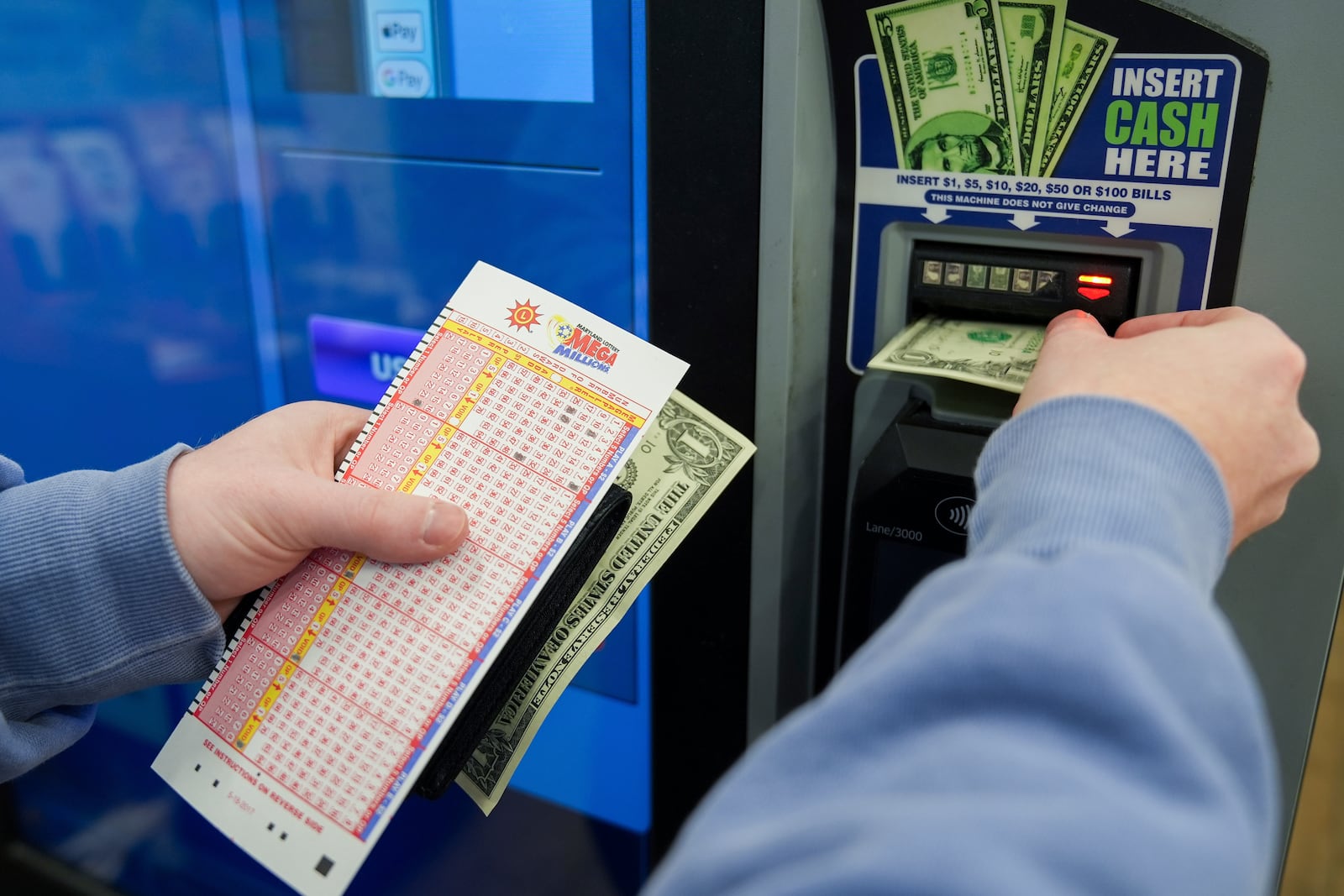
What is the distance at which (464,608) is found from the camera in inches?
32.9

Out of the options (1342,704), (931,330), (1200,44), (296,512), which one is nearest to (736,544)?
(931,330)

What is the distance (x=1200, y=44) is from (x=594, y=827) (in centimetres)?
112

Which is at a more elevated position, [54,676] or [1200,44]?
[1200,44]

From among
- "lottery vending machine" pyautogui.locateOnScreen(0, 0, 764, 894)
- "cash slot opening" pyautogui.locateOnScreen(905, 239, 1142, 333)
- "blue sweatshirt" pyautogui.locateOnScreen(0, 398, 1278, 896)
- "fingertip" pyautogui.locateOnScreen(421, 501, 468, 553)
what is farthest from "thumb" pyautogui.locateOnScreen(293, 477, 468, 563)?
"cash slot opening" pyautogui.locateOnScreen(905, 239, 1142, 333)

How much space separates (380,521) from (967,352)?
515 millimetres

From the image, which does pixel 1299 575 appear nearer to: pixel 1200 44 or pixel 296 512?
pixel 1200 44

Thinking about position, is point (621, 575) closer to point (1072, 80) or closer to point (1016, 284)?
point (1016, 284)

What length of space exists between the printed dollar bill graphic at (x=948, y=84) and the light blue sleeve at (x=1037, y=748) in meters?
0.45

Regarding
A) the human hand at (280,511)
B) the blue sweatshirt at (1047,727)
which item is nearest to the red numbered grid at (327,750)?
the human hand at (280,511)

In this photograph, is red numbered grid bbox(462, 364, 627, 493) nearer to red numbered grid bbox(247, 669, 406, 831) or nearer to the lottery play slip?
the lottery play slip

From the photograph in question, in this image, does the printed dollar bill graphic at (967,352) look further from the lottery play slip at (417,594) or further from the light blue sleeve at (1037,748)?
the light blue sleeve at (1037,748)

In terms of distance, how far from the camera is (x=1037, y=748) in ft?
1.56

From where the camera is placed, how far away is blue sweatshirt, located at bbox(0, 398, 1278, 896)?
443 mm

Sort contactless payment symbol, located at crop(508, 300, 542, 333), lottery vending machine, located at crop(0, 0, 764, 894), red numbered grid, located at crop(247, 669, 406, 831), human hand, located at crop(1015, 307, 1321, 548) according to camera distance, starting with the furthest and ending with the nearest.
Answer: lottery vending machine, located at crop(0, 0, 764, 894), contactless payment symbol, located at crop(508, 300, 542, 333), red numbered grid, located at crop(247, 669, 406, 831), human hand, located at crop(1015, 307, 1321, 548)
